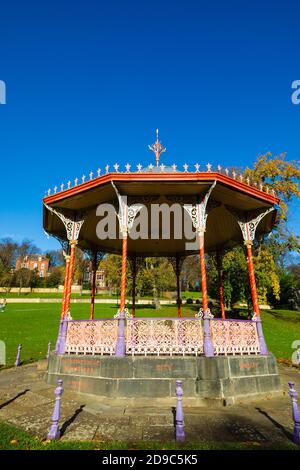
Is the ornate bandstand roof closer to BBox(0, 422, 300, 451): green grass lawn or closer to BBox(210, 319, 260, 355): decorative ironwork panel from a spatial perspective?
BBox(210, 319, 260, 355): decorative ironwork panel

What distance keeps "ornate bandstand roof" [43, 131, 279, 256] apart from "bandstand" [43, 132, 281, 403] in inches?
1.3

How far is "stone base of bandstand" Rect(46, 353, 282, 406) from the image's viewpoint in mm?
7602

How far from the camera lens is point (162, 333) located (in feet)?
27.6

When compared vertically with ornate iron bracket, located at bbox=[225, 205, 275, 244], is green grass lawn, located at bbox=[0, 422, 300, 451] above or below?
below

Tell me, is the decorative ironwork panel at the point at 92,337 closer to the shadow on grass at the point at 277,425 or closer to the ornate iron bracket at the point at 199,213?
the ornate iron bracket at the point at 199,213

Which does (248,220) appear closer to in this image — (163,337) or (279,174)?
(163,337)

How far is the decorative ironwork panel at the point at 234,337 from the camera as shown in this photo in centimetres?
870

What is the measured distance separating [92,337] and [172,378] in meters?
2.88

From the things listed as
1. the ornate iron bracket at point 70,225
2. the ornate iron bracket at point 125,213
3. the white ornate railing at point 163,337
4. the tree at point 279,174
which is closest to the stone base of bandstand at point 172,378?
the white ornate railing at point 163,337

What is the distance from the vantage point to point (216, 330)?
28.8 ft

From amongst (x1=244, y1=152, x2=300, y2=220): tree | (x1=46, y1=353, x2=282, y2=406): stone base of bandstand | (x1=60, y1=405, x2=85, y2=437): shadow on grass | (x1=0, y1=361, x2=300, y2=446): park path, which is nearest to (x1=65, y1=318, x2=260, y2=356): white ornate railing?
(x1=46, y1=353, x2=282, y2=406): stone base of bandstand

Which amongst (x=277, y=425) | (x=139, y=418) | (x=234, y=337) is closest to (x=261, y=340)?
(x=234, y=337)

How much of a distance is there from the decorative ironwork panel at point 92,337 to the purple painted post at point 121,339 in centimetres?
30
